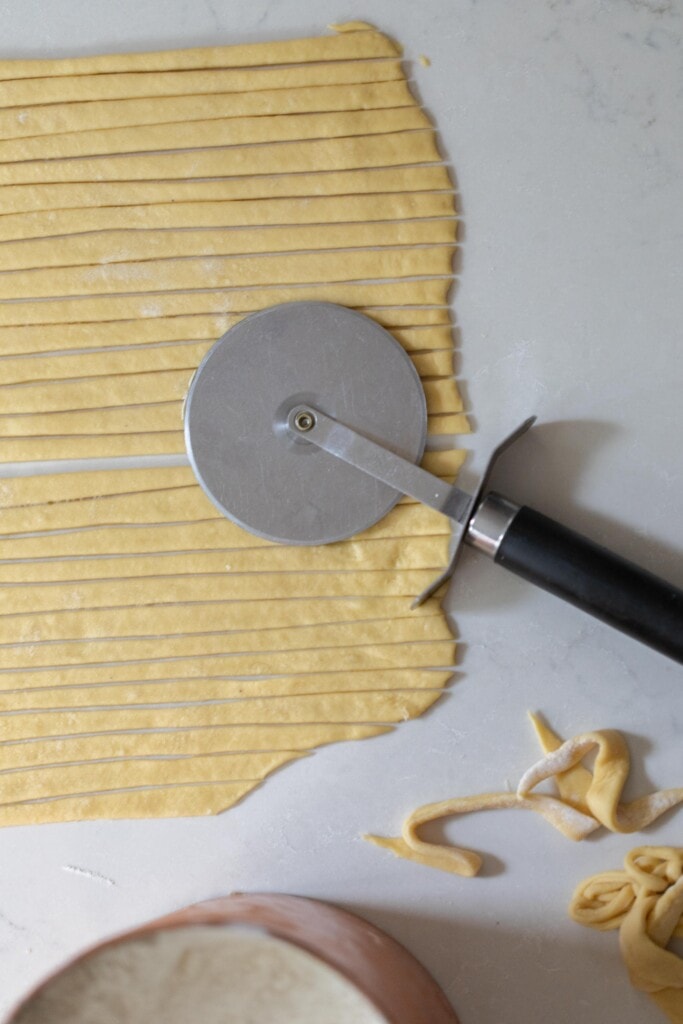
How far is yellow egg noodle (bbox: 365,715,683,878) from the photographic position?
0.77 meters

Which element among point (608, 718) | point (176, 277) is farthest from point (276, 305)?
point (608, 718)

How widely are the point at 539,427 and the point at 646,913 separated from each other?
1.36 ft

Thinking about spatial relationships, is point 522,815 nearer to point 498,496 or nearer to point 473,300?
point 498,496

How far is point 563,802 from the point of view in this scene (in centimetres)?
78

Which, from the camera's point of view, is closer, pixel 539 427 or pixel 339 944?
pixel 339 944

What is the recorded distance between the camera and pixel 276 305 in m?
0.79

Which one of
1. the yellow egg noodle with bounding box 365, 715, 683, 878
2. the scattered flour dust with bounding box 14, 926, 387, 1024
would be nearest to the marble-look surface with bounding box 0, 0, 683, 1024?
the yellow egg noodle with bounding box 365, 715, 683, 878

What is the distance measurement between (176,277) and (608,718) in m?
0.53

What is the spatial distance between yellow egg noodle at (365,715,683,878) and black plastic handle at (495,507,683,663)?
12 centimetres

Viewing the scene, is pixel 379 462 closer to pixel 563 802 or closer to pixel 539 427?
pixel 539 427

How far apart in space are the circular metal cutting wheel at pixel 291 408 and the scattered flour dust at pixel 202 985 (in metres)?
0.31

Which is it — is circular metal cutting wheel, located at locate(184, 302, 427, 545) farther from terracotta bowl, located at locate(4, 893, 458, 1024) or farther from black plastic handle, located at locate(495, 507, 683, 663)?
terracotta bowl, located at locate(4, 893, 458, 1024)

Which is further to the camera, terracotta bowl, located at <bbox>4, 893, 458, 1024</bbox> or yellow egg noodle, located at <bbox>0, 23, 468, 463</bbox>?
yellow egg noodle, located at <bbox>0, 23, 468, 463</bbox>

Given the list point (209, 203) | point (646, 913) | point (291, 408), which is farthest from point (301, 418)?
point (646, 913)
